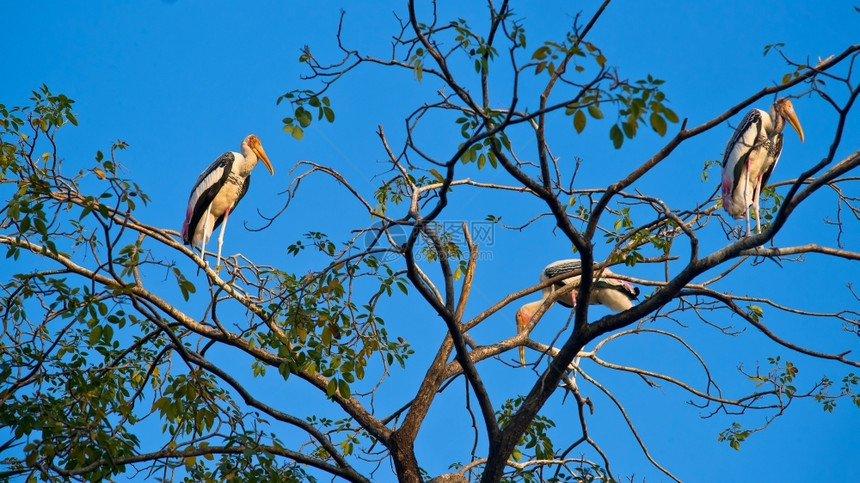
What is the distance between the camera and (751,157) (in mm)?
6441

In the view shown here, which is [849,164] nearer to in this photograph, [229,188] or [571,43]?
[571,43]

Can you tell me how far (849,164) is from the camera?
3.88 m

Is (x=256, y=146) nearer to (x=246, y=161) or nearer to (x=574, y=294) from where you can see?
(x=246, y=161)

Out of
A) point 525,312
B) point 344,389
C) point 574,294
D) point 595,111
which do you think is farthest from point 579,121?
point 525,312

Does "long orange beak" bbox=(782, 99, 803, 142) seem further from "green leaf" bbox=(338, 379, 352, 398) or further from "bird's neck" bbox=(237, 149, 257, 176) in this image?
"bird's neck" bbox=(237, 149, 257, 176)

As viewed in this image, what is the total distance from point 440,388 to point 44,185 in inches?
114

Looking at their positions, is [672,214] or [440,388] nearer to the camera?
[672,214]

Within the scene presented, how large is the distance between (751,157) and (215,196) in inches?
202

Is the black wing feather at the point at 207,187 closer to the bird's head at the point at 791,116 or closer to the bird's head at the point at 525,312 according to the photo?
the bird's head at the point at 525,312

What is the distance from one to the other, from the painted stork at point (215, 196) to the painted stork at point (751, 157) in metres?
4.79

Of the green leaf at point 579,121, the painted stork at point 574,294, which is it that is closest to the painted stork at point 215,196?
the painted stork at point 574,294

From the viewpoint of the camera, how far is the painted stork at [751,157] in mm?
6289

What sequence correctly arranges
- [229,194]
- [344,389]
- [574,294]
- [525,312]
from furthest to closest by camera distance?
[525,312] < [574,294] < [229,194] < [344,389]

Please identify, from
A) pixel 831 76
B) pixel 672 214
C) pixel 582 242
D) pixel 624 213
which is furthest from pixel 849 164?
pixel 624 213
